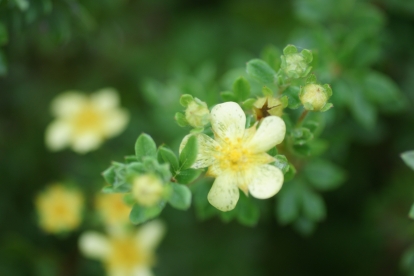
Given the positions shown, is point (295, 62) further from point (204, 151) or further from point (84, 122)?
point (84, 122)

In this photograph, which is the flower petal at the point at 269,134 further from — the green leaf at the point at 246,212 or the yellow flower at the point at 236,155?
the green leaf at the point at 246,212

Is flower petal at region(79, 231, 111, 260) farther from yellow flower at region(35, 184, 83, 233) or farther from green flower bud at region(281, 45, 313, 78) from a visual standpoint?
green flower bud at region(281, 45, 313, 78)

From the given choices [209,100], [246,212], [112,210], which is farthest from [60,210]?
[246,212]

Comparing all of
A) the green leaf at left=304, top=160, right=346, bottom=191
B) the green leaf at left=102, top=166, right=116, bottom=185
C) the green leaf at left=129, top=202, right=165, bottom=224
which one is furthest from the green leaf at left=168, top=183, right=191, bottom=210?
the green leaf at left=304, top=160, right=346, bottom=191

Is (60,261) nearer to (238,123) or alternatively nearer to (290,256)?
(290,256)

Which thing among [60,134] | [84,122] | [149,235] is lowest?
[149,235]
